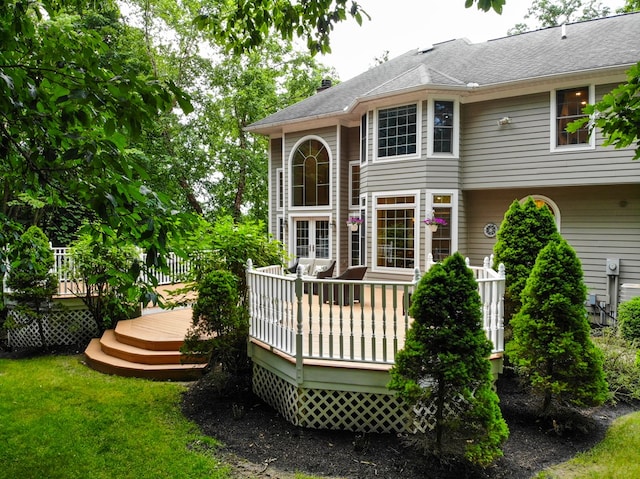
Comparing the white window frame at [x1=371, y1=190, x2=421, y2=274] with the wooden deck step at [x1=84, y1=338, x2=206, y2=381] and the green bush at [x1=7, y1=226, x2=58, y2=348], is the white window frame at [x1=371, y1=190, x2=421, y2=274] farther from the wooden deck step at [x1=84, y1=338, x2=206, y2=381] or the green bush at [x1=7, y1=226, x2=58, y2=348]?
the green bush at [x1=7, y1=226, x2=58, y2=348]

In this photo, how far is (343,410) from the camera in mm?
4371

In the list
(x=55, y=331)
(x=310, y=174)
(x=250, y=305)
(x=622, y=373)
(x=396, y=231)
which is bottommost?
(x=55, y=331)

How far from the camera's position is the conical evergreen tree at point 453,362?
349 centimetres

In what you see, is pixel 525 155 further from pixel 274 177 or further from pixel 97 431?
pixel 97 431

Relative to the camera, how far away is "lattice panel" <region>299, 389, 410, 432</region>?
14.1 feet

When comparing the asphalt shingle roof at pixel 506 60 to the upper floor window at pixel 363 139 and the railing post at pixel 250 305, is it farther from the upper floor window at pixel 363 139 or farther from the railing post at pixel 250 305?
the railing post at pixel 250 305

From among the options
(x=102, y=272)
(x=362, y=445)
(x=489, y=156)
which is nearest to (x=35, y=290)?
(x=102, y=272)

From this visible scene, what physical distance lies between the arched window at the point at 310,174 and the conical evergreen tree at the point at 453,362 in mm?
8982

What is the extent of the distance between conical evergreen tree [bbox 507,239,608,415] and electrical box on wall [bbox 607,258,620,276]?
554 centimetres

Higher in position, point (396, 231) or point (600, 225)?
point (600, 225)

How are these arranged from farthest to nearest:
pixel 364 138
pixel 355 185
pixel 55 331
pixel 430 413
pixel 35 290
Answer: pixel 355 185 → pixel 364 138 → pixel 55 331 → pixel 35 290 → pixel 430 413

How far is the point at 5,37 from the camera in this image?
2293 mm

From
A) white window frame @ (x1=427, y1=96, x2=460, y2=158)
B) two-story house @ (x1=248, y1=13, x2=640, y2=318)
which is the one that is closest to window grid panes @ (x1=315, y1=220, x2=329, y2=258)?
two-story house @ (x1=248, y1=13, x2=640, y2=318)

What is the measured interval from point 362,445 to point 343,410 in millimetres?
432
